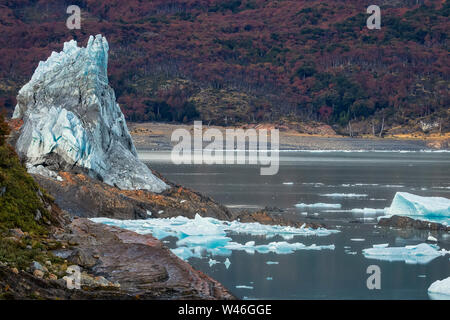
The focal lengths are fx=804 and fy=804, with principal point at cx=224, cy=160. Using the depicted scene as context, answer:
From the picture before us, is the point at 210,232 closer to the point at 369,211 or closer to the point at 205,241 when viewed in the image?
the point at 205,241

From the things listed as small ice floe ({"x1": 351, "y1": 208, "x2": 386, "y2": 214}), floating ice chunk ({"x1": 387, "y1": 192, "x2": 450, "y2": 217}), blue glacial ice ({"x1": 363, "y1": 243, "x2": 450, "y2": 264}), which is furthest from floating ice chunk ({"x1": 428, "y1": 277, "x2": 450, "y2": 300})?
small ice floe ({"x1": 351, "y1": 208, "x2": 386, "y2": 214})

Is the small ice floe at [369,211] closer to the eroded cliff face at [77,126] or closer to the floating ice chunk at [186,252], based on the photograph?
the eroded cliff face at [77,126]

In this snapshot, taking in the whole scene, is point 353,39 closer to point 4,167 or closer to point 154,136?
point 154,136

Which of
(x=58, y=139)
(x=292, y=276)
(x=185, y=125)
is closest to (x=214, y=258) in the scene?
(x=292, y=276)

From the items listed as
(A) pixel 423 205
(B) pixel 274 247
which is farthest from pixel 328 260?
(A) pixel 423 205

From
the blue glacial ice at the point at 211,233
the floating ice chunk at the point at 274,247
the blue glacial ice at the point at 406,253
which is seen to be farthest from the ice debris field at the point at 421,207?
the floating ice chunk at the point at 274,247
